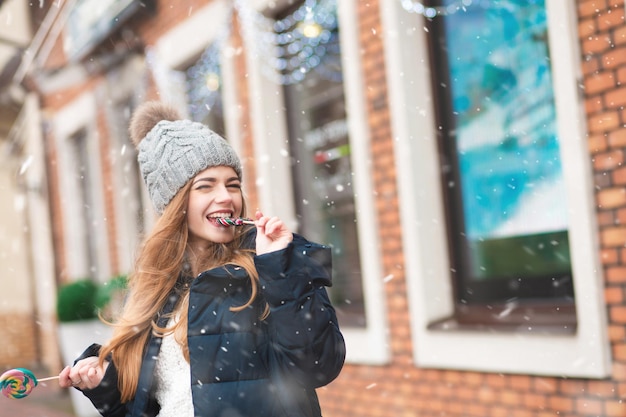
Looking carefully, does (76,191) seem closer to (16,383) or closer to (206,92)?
(206,92)

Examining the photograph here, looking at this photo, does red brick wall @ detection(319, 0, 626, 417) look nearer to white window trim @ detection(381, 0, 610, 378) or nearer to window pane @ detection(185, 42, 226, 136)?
white window trim @ detection(381, 0, 610, 378)

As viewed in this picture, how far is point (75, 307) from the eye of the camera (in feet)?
22.5

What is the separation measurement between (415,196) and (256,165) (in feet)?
6.22

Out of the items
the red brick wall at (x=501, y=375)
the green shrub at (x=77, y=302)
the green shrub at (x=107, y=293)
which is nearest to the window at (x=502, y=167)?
the red brick wall at (x=501, y=375)

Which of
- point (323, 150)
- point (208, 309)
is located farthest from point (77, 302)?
point (208, 309)

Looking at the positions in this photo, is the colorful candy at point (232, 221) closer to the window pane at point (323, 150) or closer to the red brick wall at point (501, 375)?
the red brick wall at point (501, 375)

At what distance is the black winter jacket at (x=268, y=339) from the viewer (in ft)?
6.07

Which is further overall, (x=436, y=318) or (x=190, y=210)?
(x=436, y=318)

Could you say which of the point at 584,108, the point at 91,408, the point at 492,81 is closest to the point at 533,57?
the point at 492,81

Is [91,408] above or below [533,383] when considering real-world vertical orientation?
below

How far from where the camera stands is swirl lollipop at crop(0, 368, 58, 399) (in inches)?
86.4

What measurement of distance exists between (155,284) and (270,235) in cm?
56

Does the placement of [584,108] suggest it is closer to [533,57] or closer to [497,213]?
[533,57]

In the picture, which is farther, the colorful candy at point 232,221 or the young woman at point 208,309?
the colorful candy at point 232,221
